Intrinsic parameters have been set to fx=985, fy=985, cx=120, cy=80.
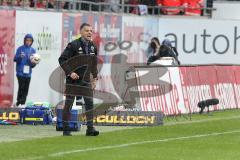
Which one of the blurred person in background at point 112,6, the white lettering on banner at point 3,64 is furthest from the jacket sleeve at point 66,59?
the blurred person in background at point 112,6

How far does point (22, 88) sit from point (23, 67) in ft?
1.75

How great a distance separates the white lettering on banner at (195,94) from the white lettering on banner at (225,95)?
1.53ft

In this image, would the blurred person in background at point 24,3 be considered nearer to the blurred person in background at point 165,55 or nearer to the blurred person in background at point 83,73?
the blurred person in background at point 165,55

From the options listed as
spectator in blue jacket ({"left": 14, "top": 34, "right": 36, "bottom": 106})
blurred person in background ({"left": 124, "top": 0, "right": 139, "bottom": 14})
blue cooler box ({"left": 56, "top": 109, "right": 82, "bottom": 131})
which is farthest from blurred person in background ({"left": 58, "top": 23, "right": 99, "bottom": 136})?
blurred person in background ({"left": 124, "top": 0, "right": 139, "bottom": 14})

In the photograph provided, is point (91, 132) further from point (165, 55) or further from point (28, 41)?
point (165, 55)

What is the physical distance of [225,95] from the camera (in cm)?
2672

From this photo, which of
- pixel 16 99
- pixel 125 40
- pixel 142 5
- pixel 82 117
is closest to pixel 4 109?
pixel 82 117

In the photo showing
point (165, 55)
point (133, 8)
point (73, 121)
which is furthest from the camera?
point (133, 8)

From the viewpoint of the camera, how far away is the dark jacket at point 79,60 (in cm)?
1792

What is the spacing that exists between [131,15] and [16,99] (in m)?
6.96

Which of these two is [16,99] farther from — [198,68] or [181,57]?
[181,57]

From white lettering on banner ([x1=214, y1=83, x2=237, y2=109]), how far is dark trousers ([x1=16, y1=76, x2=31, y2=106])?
5.08 m

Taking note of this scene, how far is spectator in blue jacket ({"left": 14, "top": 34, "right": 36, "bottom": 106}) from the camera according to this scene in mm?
24922

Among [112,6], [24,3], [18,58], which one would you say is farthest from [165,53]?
[18,58]
